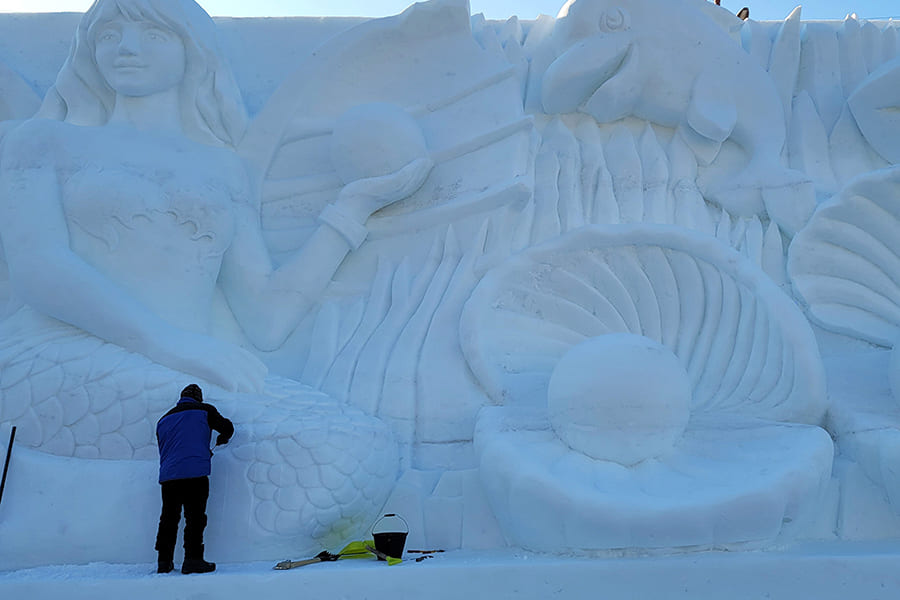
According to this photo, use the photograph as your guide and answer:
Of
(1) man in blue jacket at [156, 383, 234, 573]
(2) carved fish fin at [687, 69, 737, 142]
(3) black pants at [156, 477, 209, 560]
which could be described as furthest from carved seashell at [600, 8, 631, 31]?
(3) black pants at [156, 477, 209, 560]

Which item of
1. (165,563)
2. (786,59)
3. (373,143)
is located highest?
(786,59)

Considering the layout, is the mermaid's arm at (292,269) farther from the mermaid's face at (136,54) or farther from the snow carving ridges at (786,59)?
the snow carving ridges at (786,59)

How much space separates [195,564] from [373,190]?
192 centimetres

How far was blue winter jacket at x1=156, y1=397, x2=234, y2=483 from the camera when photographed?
2717 millimetres

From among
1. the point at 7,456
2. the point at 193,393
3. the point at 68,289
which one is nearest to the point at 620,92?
the point at 193,393

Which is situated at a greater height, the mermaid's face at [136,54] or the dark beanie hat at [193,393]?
the mermaid's face at [136,54]

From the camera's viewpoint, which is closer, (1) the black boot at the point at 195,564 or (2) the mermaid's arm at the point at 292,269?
(1) the black boot at the point at 195,564

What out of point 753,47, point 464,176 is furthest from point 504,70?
point 753,47

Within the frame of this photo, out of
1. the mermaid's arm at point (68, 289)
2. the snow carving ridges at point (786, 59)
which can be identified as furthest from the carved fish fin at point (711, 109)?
the mermaid's arm at point (68, 289)

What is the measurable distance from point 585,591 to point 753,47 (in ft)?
11.3

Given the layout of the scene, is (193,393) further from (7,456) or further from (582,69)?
(582,69)

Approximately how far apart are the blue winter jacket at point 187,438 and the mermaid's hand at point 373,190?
1382 mm

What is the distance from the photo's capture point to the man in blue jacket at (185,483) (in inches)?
106

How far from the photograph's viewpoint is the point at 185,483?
2734 millimetres
